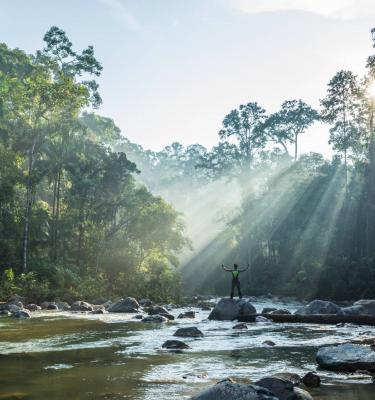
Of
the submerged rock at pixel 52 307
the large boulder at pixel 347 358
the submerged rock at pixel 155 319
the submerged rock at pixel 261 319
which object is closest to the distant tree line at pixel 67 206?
the submerged rock at pixel 52 307

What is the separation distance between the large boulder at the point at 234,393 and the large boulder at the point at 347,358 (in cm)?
315

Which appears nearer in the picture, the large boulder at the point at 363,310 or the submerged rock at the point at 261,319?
the large boulder at the point at 363,310

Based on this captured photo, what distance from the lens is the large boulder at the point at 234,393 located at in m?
5.79

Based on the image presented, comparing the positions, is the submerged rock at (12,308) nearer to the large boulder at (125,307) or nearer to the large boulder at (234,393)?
the large boulder at (125,307)

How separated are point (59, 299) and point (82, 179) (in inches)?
492

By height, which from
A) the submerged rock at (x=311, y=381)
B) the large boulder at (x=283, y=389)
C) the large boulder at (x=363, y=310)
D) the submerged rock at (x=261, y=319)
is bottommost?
the submerged rock at (x=261, y=319)

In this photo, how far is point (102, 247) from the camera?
129 ft

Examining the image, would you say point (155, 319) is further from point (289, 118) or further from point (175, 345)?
point (289, 118)

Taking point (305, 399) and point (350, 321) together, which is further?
point (350, 321)

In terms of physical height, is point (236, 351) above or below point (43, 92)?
A: below

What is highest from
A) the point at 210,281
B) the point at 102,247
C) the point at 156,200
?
the point at 156,200

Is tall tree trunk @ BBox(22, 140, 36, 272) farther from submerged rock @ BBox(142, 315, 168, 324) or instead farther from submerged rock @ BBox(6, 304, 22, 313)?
submerged rock @ BBox(142, 315, 168, 324)

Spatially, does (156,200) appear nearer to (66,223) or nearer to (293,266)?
(66,223)

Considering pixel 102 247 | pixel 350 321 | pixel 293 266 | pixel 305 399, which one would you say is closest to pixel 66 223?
pixel 102 247
